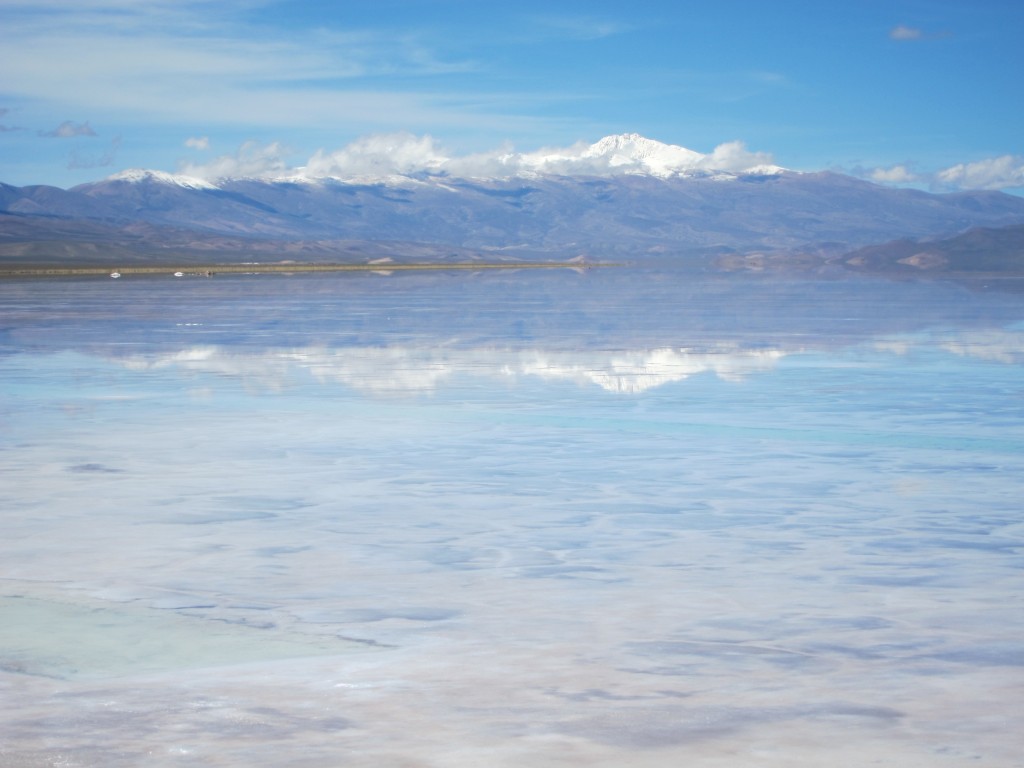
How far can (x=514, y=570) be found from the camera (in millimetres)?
8828

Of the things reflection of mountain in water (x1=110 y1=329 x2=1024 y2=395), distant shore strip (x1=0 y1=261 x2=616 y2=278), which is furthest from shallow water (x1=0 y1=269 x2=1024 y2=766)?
distant shore strip (x1=0 y1=261 x2=616 y2=278)

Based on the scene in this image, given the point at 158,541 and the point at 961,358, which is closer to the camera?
the point at 158,541

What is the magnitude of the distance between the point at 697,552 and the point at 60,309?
39.1 m

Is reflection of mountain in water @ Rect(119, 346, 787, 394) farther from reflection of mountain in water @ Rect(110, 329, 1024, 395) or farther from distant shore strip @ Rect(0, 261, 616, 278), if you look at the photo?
distant shore strip @ Rect(0, 261, 616, 278)

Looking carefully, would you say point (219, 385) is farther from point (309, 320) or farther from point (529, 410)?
point (309, 320)

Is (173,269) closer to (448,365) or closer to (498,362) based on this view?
(498,362)

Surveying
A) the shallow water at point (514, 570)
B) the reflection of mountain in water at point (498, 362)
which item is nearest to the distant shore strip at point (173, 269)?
the reflection of mountain in water at point (498, 362)

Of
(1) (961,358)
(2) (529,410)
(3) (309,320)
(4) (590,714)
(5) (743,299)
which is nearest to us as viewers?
(4) (590,714)

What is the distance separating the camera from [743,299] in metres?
50.1

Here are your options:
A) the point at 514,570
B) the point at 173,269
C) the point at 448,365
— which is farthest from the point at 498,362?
the point at 173,269

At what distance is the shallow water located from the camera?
5934 mm

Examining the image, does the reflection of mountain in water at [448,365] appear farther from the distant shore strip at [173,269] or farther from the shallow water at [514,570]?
the distant shore strip at [173,269]

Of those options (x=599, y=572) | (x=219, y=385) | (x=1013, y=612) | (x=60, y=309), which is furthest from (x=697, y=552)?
(x=60, y=309)

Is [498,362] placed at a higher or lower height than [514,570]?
higher
